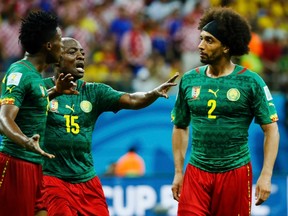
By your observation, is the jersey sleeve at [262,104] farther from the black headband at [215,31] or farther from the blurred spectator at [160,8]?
the blurred spectator at [160,8]

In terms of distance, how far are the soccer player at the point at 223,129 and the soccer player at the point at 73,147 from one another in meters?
0.39

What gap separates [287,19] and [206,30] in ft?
35.4

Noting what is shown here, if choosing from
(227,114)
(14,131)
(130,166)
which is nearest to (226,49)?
(227,114)

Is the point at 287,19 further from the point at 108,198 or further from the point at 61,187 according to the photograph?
the point at 61,187

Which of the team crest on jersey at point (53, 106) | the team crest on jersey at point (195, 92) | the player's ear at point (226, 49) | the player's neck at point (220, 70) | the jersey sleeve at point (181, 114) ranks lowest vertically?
the jersey sleeve at point (181, 114)

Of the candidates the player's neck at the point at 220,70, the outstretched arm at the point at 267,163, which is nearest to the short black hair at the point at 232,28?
the player's neck at the point at 220,70

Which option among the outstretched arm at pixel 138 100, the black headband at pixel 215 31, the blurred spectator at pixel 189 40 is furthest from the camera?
the blurred spectator at pixel 189 40

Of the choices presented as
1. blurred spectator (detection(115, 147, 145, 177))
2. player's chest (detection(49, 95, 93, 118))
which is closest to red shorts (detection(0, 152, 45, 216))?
player's chest (detection(49, 95, 93, 118))

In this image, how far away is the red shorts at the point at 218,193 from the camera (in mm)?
8453

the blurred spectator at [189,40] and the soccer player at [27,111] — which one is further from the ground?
the blurred spectator at [189,40]

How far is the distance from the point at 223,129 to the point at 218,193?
600 millimetres

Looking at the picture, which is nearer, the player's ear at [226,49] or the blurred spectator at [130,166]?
the player's ear at [226,49]

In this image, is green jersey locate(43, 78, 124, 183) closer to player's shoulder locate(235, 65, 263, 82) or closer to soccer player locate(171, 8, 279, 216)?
soccer player locate(171, 8, 279, 216)

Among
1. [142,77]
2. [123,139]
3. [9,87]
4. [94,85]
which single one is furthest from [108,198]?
[9,87]
